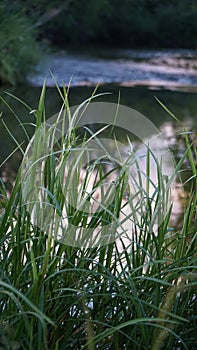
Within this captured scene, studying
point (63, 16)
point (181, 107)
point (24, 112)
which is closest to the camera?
point (24, 112)

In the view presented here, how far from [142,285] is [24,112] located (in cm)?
513

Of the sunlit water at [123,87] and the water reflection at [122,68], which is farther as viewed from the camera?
the water reflection at [122,68]

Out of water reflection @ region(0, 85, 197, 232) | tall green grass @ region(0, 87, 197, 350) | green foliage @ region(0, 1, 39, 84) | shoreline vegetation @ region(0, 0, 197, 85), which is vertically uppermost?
shoreline vegetation @ region(0, 0, 197, 85)

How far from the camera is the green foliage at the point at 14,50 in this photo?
340 inches

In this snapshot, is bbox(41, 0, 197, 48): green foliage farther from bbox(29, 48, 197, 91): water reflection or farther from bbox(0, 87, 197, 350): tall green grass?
bbox(0, 87, 197, 350): tall green grass

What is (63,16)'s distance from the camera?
1652cm

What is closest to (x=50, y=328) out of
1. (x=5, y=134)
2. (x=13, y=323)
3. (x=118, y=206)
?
(x=13, y=323)

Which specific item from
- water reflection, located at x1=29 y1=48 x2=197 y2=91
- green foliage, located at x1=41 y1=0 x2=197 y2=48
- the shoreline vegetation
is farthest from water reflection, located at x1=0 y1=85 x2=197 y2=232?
green foliage, located at x1=41 y1=0 x2=197 y2=48

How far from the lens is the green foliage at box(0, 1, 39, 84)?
28.3 feet

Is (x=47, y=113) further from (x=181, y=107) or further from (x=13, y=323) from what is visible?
(x=13, y=323)

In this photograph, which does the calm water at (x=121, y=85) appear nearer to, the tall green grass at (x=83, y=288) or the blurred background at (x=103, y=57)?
the blurred background at (x=103, y=57)

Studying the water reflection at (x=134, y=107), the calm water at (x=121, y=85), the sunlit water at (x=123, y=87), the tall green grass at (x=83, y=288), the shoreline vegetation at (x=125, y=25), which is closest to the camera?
the tall green grass at (x=83, y=288)

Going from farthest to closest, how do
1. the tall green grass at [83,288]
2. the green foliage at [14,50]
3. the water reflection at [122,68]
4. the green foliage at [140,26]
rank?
the green foliage at [140,26] → the water reflection at [122,68] → the green foliage at [14,50] → the tall green grass at [83,288]

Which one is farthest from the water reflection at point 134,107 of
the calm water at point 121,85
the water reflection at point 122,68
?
the water reflection at point 122,68
